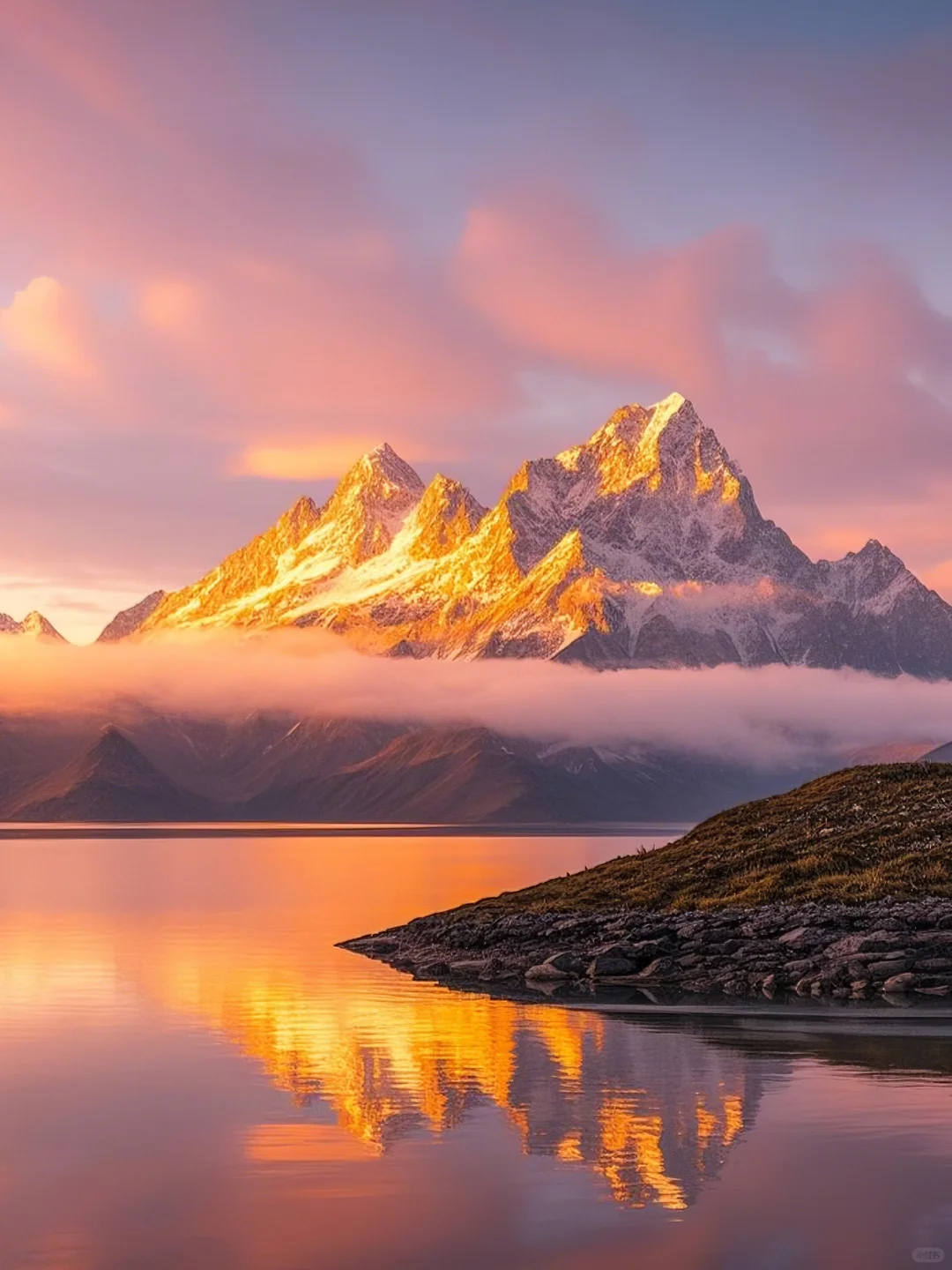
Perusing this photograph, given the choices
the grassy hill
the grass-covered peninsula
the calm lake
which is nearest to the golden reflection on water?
the calm lake

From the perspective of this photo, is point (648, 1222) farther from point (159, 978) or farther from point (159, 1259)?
point (159, 978)

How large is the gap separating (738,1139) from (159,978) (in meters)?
43.4

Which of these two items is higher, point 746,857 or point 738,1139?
point 746,857

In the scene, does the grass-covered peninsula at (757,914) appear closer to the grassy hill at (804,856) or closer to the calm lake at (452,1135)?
the grassy hill at (804,856)

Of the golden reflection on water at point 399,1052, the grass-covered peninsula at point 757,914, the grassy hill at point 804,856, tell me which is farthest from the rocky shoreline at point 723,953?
the golden reflection on water at point 399,1052

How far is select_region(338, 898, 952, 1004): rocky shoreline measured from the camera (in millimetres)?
64062

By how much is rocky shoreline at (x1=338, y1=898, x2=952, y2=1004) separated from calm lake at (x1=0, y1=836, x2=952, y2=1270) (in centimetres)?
702

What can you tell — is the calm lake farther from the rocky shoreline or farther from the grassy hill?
the grassy hill

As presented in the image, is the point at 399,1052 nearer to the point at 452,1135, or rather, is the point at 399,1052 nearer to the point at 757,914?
the point at 452,1135

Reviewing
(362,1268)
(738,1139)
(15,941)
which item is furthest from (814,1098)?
(15,941)

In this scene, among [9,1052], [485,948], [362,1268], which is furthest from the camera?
[485,948]

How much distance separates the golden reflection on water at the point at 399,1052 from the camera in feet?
112

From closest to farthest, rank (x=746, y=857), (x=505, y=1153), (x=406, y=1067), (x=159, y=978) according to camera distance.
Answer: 1. (x=505, y=1153)
2. (x=406, y=1067)
3. (x=159, y=978)
4. (x=746, y=857)

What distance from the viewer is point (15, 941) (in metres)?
95.6
